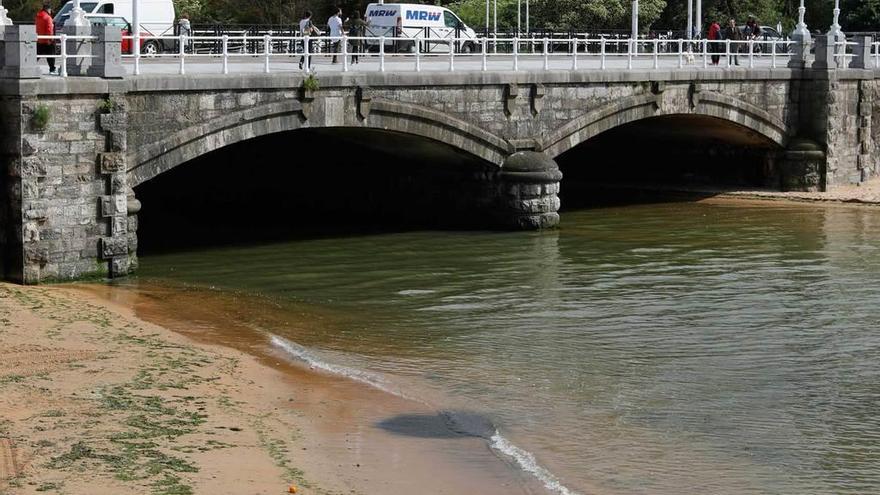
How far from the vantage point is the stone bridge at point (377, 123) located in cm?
2647

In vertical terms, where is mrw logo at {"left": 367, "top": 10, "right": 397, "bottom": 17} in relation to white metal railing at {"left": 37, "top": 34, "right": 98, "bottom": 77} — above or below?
above

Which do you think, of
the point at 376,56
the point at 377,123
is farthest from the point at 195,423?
the point at 376,56

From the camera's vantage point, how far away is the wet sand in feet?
49.4

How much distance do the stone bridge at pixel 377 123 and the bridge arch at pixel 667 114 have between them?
0.17 feet

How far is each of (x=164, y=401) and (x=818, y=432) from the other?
27.1 feet

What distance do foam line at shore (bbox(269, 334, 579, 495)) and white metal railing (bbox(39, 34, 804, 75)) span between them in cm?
740

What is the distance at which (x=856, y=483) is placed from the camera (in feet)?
55.1

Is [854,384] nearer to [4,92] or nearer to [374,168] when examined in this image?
[4,92]

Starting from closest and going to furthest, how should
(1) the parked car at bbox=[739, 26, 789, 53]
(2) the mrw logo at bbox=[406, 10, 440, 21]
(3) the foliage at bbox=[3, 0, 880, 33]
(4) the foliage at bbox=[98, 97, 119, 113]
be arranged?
(4) the foliage at bbox=[98, 97, 119, 113]
(2) the mrw logo at bbox=[406, 10, 440, 21]
(1) the parked car at bbox=[739, 26, 789, 53]
(3) the foliage at bbox=[3, 0, 880, 33]

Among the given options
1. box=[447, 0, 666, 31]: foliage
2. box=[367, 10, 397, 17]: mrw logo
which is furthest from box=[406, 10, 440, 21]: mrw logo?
box=[447, 0, 666, 31]: foliage

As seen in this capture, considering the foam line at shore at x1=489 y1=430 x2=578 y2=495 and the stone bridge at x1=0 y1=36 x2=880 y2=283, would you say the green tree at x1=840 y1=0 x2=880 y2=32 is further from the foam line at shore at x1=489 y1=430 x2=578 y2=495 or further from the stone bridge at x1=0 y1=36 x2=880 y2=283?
the foam line at shore at x1=489 y1=430 x2=578 y2=495

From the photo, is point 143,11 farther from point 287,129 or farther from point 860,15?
point 860,15

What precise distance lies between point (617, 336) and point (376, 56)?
57.5ft

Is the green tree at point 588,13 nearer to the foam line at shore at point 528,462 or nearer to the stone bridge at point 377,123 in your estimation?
the stone bridge at point 377,123
